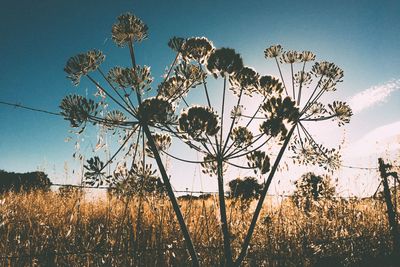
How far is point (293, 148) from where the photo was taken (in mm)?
4582

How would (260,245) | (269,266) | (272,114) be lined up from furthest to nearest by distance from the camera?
(260,245) → (269,266) → (272,114)

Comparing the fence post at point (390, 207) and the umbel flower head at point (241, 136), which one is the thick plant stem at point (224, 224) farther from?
Answer: the fence post at point (390, 207)

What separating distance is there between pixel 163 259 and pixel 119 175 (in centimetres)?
152

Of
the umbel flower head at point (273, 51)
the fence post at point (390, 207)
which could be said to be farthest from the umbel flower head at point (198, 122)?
the fence post at point (390, 207)

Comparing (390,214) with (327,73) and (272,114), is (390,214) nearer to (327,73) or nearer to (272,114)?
(327,73)

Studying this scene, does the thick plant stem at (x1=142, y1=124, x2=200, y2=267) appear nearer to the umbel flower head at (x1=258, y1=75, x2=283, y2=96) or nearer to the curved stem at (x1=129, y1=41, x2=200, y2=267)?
the curved stem at (x1=129, y1=41, x2=200, y2=267)

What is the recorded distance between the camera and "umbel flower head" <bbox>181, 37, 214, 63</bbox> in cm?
373

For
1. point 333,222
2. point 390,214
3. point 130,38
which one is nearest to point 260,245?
point 333,222

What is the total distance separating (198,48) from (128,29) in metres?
0.90

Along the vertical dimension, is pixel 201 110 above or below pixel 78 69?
below

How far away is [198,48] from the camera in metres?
3.77

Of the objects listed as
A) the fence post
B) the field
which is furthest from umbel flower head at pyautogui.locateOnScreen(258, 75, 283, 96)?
the fence post

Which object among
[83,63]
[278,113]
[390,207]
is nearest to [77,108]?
[83,63]

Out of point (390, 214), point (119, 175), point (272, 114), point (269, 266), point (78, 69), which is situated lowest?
point (269, 266)
